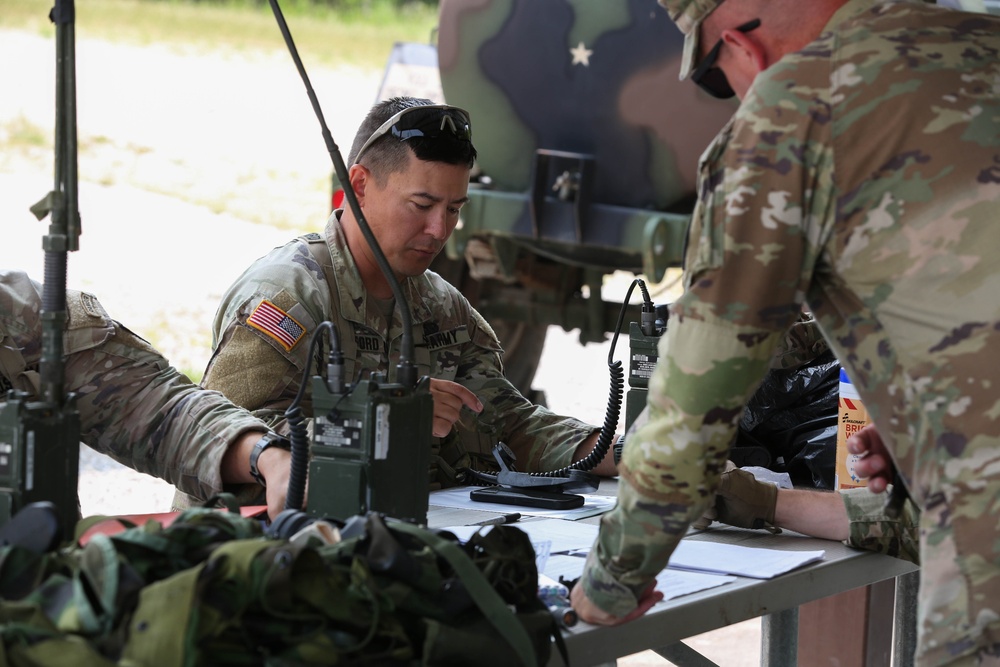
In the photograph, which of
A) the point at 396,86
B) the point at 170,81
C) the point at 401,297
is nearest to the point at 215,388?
the point at 401,297

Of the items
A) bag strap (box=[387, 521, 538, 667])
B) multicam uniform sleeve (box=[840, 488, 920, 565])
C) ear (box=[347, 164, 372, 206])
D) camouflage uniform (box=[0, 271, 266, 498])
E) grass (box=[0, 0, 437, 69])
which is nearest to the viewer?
bag strap (box=[387, 521, 538, 667])

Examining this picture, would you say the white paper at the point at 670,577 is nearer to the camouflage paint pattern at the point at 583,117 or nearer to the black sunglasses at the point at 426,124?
the black sunglasses at the point at 426,124

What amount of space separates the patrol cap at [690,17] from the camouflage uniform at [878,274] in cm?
16

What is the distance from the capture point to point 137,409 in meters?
2.38

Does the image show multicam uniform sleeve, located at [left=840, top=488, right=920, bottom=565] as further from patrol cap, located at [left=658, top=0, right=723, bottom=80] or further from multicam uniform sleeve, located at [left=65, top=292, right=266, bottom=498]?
multicam uniform sleeve, located at [left=65, top=292, right=266, bottom=498]

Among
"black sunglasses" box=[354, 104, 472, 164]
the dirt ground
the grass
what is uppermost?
the grass

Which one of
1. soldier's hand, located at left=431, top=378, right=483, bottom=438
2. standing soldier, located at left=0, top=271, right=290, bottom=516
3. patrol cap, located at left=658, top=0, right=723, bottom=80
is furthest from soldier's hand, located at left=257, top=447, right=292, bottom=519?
patrol cap, located at left=658, top=0, right=723, bottom=80

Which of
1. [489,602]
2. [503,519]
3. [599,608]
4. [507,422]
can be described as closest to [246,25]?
[507,422]

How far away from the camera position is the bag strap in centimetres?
152

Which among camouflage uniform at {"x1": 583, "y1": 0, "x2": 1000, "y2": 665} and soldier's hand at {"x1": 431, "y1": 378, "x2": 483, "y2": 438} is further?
soldier's hand at {"x1": 431, "y1": 378, "x2": 483, "y2": 438}

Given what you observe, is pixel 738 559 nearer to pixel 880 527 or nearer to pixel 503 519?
pixel 880 527

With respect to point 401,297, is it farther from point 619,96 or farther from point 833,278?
point 619,96

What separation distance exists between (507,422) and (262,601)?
166 centimetres

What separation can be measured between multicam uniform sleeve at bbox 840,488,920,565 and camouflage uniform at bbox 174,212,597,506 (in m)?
0.79
